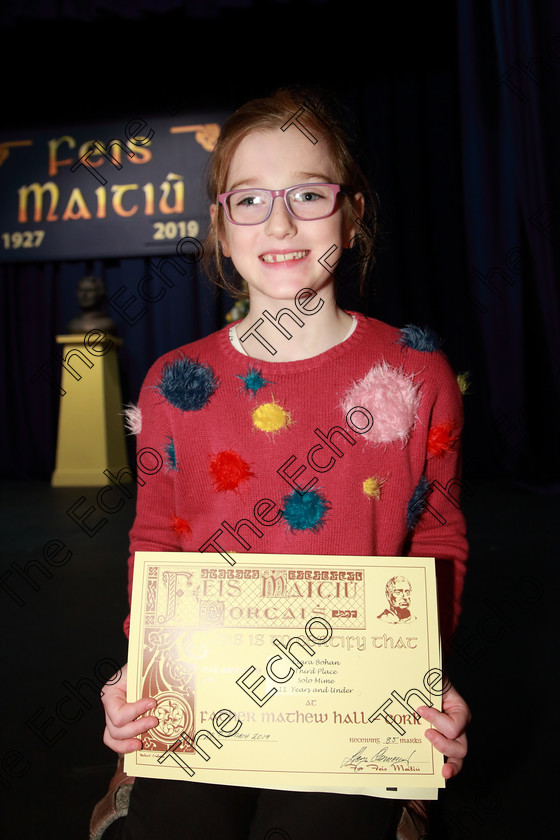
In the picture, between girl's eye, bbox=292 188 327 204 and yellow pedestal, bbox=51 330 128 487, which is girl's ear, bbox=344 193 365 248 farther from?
yellow pedestal, bbox=51 330 128 487

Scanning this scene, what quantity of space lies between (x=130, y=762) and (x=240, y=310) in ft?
9.62

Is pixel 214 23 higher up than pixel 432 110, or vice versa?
pixel 214 23

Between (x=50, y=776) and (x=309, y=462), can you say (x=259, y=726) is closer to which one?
(x=309, y=462)

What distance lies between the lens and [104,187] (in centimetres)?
384

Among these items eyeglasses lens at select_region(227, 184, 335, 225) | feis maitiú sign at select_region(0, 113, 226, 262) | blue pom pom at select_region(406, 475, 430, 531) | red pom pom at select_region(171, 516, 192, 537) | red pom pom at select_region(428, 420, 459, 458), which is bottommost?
red pom pom at select_region(171, 516, 192, 537)

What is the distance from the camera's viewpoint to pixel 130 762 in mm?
590

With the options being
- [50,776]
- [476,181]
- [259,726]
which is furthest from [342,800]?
[476,181]

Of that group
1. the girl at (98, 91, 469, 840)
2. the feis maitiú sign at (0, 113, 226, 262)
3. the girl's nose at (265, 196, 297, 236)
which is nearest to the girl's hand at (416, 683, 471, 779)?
the girl at (98, 91, 469, 840)

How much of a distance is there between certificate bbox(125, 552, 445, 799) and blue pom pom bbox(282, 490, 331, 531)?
0.15 m

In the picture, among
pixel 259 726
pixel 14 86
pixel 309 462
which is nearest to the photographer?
pixel 259 726

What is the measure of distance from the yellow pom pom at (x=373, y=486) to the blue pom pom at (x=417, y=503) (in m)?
0.04

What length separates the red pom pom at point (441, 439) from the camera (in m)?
0.77

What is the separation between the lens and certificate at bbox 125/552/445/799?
0.57 m
